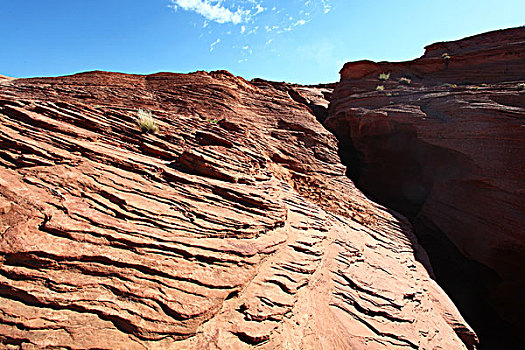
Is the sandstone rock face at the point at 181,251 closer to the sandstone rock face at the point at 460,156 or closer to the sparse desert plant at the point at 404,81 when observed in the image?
the sandstone rock face at the point at 460,156

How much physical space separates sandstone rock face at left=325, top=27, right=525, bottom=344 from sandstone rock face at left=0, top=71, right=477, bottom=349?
3565mm

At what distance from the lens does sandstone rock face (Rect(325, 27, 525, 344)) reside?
30.4 ft

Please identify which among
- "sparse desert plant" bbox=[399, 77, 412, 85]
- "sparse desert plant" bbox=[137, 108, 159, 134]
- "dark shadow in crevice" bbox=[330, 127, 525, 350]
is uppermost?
"sparse desert plant" bbox=[399, 77, 412, 85]

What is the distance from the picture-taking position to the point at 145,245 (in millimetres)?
3562

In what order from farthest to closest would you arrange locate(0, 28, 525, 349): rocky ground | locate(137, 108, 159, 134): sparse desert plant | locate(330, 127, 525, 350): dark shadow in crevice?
locate(330, 127, 525, 350): dark shadow in crevice → locate(137, 108, 159, 134): sparse desert plant → locate(0, 28, 525, 349): rocky ground

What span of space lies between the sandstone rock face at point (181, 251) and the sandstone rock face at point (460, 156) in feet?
11.7

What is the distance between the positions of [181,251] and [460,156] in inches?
493

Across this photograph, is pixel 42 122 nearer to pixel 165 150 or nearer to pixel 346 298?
pixel 165 150

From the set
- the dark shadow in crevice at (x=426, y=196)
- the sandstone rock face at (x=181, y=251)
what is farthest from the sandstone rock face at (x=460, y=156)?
the sandstone rock face at (x=181, y=251)

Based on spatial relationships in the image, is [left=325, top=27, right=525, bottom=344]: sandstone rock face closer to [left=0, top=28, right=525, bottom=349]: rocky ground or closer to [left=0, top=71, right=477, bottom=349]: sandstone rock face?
[left=0, top=28, right=525, bottom=349]: rocky ground

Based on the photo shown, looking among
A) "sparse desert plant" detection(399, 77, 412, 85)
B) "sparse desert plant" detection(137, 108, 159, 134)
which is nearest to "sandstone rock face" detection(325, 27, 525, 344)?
"sparse desert plant" detection(399, 77, 412, 85)

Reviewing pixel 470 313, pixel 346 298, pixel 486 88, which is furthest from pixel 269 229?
pixel 486 88

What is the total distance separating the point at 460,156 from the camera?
1073 cm

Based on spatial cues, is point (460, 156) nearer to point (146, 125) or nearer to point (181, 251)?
point (181, 251)
